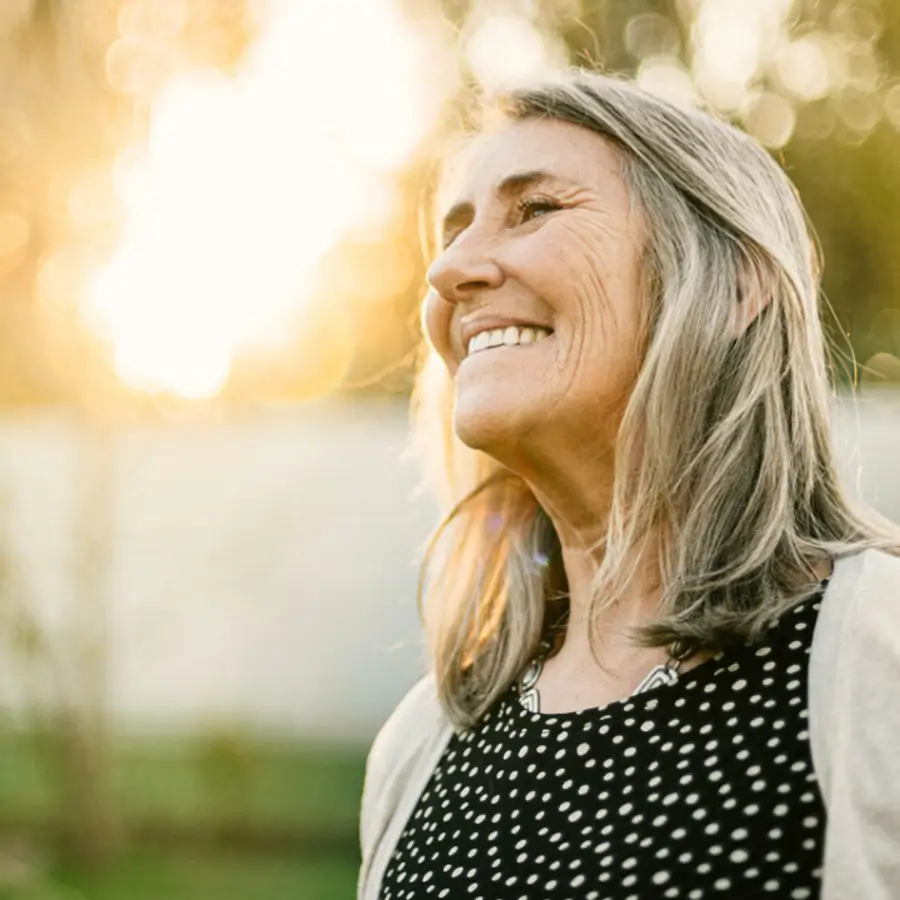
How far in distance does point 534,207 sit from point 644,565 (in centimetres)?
64

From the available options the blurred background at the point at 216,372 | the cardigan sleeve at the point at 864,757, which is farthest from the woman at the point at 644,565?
the blurred background at the point at 216,372

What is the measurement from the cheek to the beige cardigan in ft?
2.75

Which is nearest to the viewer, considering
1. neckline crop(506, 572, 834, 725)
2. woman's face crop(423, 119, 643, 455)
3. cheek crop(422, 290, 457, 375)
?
neckline crop(506, 572, 834, 725)

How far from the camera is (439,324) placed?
6.75ft

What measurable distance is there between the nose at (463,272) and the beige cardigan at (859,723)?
2.47 ft

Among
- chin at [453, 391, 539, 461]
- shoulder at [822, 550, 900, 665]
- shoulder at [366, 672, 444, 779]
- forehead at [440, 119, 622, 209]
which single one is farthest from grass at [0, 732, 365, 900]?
shoulder at [822, 550, 900, 665]

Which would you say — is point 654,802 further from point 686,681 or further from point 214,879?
point 214,879

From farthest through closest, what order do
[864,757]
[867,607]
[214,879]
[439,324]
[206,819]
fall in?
[206,819] → [214,879] → [439,324] → [867,607] → [864,757]

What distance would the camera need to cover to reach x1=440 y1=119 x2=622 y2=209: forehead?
6.19ft

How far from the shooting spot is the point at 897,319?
20.3ft

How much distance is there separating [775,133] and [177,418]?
441 centimetres

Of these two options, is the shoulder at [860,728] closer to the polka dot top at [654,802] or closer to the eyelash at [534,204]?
the polka dot top at [654,802]

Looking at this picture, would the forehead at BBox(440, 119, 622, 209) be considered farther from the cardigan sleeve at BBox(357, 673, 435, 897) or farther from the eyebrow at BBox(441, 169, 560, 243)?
the cardigan sleeve at BBox(357, 673, 435, 897)

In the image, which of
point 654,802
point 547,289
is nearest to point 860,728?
point 654,802
